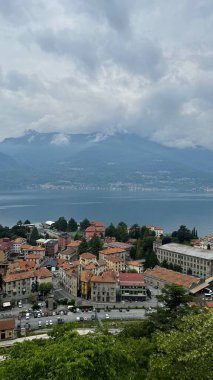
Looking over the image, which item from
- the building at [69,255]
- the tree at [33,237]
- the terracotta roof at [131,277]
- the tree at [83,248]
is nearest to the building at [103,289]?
the terracotta roof at [131,277]

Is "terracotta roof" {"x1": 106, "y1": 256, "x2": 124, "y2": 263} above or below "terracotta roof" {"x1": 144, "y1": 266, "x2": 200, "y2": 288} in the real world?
above

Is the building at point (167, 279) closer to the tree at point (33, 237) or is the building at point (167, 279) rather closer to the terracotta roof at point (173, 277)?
the terracotta roof at point (173, 277)

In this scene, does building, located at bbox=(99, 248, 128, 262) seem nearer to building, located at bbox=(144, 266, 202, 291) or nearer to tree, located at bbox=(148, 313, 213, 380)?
building, located at bbox=(144, 266, 202, 291)

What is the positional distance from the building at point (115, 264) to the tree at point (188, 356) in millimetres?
31763

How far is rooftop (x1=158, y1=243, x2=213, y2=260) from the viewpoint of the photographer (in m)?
39.9

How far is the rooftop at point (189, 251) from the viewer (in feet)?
131

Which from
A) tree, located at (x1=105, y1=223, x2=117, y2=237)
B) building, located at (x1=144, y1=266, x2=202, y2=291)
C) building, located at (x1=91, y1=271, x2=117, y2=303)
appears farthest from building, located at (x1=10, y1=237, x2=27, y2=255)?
building, located at (x1=91, y1=271, x2=117, y2=303)

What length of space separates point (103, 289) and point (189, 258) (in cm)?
1347

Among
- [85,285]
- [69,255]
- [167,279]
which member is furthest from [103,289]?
[69,255]

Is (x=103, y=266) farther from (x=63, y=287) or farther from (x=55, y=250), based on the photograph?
(x=55, y=250)

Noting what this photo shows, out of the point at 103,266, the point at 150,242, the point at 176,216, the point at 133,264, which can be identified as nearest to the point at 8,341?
the point at 103,266

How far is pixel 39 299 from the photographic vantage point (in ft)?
105

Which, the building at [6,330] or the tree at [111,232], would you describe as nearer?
the building at [6,330]

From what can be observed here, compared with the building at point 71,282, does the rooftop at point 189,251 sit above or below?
above
